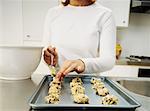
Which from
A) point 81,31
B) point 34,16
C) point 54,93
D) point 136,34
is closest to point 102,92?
point 54,93

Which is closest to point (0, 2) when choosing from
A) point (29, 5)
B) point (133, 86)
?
point (29, 5)

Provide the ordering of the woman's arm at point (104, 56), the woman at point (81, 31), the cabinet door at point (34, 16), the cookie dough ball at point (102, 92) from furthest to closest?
the cabinet door at point (34, 16) → the woman at point (81, 31) → the woman's arm at point (104, 56) → the cookie dough ball at point (102, 92)

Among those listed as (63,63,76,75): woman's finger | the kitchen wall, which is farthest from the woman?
the kitchen wall

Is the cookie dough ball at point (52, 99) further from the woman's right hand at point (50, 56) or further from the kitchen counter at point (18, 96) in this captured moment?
the woman's right hand at point (50, 56)

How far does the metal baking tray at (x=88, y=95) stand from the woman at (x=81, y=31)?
17 centimetres

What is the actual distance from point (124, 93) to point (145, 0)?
1.47 meters

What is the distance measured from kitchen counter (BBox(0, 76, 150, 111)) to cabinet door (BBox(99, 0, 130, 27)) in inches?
53.3

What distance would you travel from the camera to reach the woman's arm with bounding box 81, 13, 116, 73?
0.79 meters

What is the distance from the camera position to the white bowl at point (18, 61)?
2.47 feet

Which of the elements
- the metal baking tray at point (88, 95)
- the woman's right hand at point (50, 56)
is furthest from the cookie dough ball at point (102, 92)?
the woman's right hand at point (50, 56)

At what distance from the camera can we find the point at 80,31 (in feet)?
3.15

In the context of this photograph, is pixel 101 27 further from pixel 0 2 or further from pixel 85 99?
pixel 0 2

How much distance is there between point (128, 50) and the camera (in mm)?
2156

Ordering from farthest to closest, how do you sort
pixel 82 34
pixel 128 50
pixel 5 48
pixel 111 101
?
pixel 128 50 < pixel 82 34 < pixel 5 48 < pixel 111 101
